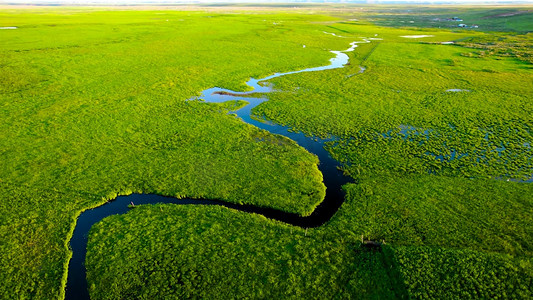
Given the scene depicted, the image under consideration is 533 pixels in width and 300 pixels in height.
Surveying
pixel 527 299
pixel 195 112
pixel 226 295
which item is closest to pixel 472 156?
pixel 527 299

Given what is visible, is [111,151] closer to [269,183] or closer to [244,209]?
[244,209]

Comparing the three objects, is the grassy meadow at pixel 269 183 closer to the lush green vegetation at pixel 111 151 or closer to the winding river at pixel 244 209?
the lush green vegetation at pixel 111 151

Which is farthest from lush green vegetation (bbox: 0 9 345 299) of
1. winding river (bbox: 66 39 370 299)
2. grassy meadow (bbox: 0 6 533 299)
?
winding river (bbox: 66 39 370 299)

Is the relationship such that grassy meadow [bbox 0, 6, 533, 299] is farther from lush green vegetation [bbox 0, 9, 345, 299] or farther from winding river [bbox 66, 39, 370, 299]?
winding river [bbox 66, 39, 370, 299]

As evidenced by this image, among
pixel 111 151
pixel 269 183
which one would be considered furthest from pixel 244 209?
pixel 111 151

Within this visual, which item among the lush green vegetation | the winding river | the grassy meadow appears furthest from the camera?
the lush green vegetation

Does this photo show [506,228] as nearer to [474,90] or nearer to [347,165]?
[347,165]

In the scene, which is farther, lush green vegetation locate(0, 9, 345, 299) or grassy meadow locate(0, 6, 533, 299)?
lush green vegetation locate(0, 9, 345, 299)

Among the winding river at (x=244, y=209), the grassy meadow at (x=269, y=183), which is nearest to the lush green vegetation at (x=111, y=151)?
the grassy meadow at (x=269, y=183)
